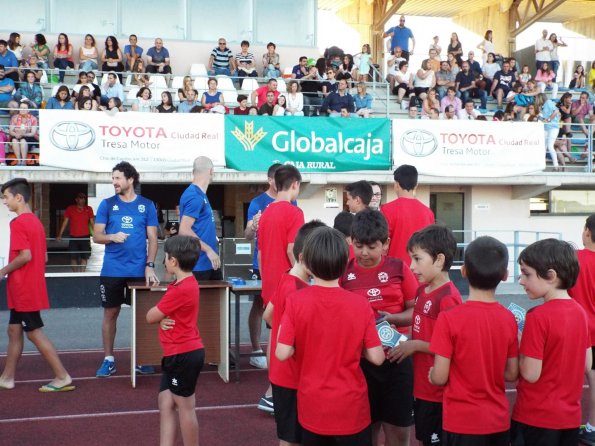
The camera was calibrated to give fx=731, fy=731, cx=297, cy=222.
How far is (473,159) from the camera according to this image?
15141 millimetres

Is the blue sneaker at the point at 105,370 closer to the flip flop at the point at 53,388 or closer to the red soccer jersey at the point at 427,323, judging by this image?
the flip flop at the point at 53,388

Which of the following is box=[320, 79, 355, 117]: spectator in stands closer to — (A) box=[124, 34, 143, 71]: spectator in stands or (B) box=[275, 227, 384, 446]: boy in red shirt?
(A) box=[124, 34, 143, 71]: spectator in stands

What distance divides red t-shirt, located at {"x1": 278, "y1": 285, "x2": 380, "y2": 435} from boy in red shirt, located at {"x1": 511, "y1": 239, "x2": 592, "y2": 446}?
0.75 metres

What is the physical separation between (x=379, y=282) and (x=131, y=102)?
12.5 metres

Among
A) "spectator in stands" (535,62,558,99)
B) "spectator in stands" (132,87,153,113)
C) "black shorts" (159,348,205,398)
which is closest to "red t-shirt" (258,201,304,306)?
"black shorts" (159,348,205,398)

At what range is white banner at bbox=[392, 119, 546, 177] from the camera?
14656mm

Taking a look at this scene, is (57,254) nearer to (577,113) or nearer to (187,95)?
(187,95)

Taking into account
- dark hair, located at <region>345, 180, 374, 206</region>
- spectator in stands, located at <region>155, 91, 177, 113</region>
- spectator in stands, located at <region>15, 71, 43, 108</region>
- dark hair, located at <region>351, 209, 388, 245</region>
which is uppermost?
spectator in stands, located at <region>15, 71, 43, 108</region>

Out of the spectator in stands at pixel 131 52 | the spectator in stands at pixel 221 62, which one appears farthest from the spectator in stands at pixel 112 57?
the spectator in stands at pixel 221 62

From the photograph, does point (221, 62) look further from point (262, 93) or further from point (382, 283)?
point (382, 283)

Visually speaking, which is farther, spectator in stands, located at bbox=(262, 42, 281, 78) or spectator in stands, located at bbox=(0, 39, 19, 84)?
spectator in stands, located at bbox=(262, 42, 281, 78)

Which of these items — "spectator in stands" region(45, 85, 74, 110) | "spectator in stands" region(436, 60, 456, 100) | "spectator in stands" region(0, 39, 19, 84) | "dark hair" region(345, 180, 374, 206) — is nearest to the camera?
"dark hair" region(345, 180, 374, 206)

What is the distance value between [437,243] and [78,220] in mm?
11655

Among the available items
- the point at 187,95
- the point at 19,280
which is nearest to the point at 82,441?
the point at 19,280
